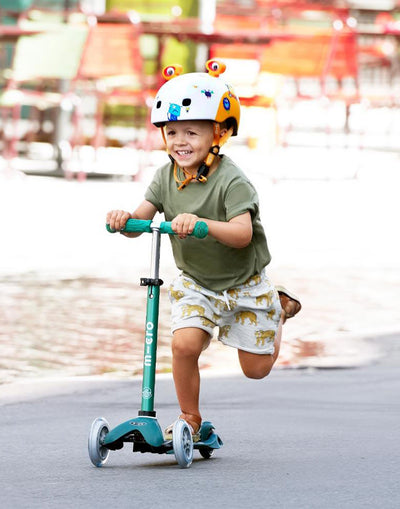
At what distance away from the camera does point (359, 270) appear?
8.02m

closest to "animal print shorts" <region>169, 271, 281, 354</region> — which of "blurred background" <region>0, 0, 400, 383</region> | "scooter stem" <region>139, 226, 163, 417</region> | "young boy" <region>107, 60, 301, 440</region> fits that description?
"young boy" <region>107, 60, 301, 440</region>

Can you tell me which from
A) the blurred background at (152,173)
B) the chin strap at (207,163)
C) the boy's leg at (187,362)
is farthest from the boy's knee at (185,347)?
the blurred background at (152,173)

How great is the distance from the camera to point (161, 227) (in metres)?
3.84

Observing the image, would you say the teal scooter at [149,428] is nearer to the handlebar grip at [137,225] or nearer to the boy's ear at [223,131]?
the handlebar grip at [137,225]

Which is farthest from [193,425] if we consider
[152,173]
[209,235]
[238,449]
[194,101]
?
[152,173]

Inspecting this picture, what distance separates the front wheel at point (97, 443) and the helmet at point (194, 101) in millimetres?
914

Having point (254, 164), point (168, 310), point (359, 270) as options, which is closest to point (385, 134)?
point (254, 164)

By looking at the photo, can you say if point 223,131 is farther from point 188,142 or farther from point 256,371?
point 256,371

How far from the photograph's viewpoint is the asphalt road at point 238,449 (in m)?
3.59

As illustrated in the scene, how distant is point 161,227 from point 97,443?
642mm

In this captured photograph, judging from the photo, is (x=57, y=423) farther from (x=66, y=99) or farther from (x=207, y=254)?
(x=66, y=99)

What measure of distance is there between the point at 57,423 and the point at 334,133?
52.8 ft

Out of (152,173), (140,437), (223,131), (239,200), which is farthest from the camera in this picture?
(152,173)

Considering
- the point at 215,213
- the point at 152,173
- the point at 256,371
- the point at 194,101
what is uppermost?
the point at 194,101
